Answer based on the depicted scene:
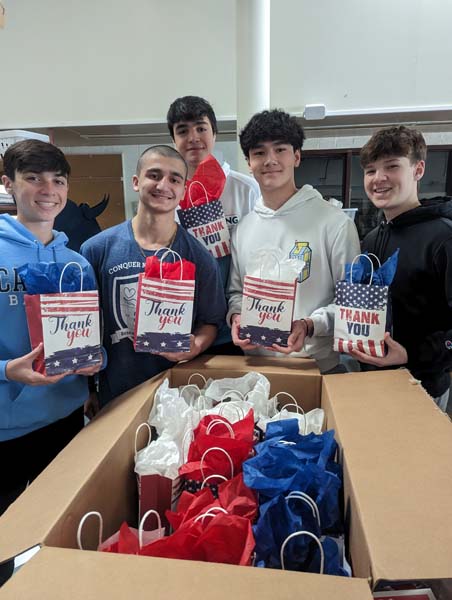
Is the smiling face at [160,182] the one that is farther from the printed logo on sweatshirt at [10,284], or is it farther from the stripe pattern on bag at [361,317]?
the stripe pattern on bag at [361,317]

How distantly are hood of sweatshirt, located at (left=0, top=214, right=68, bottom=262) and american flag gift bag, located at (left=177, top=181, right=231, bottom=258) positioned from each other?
0.51 meters

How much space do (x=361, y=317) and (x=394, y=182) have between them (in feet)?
1.79

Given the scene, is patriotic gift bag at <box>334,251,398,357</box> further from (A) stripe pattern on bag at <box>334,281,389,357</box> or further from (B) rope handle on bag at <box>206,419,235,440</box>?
(B) rope handle on bag at <box>206,419,235,440</box>

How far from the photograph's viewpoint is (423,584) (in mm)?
606

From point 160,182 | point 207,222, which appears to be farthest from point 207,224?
point 160,182

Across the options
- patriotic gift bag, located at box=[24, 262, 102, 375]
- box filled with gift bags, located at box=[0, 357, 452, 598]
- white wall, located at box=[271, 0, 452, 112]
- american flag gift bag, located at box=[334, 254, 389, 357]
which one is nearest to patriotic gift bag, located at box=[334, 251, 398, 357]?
american flag gift bag, located at box=[334, 254, 389, 357]

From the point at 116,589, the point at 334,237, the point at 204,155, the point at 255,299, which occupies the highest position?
the point at 204,155

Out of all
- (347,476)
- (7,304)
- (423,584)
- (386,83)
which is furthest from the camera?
(386,83)

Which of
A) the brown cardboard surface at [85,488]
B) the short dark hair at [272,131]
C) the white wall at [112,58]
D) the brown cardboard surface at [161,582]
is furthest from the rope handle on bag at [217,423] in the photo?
the white wall at [112,58]

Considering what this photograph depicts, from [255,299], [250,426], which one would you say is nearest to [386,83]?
[255,299]

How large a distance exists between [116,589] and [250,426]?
1.60 ft

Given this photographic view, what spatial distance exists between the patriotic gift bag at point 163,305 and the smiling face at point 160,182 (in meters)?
0.25

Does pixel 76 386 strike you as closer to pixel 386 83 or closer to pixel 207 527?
pixel 207 527

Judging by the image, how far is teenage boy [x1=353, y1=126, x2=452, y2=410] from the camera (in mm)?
1249
